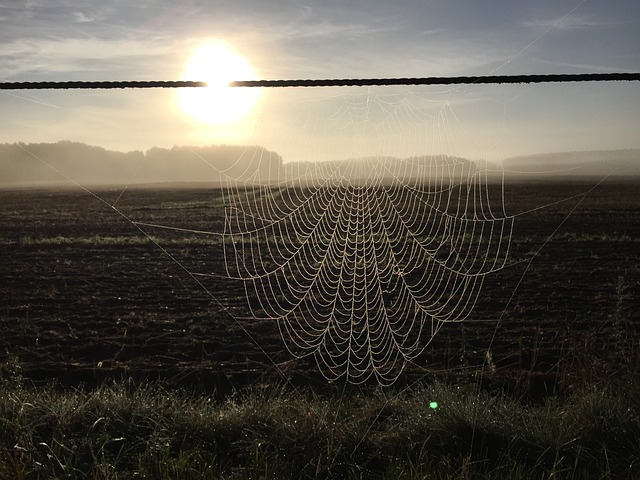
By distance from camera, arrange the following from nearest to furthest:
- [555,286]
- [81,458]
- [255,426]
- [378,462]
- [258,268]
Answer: [81,458]
[378,462]
[255,426]
[555,286]
[258,268]

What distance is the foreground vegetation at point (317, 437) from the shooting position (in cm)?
371

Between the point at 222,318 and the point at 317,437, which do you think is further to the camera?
the point at 222,318

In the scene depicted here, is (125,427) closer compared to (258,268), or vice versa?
(125,427)

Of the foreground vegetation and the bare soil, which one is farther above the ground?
the foreground vegetation

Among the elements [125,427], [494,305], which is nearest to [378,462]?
[125,427]

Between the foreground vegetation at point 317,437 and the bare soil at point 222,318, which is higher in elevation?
the foreground vegetation at point 317,437

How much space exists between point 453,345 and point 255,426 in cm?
479

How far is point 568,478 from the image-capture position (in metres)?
3.51

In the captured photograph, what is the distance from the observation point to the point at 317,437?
4.22 meters

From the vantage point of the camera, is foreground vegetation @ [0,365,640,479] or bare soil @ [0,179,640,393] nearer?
foreground vegetation @ [0,365,640,479]

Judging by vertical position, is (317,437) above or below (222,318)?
above

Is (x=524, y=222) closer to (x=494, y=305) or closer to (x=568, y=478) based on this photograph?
(x=494, y=305)

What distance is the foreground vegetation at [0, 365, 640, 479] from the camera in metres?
3.71

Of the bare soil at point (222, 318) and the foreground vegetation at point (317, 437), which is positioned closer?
the foreground vegetation at point (317, 437)
